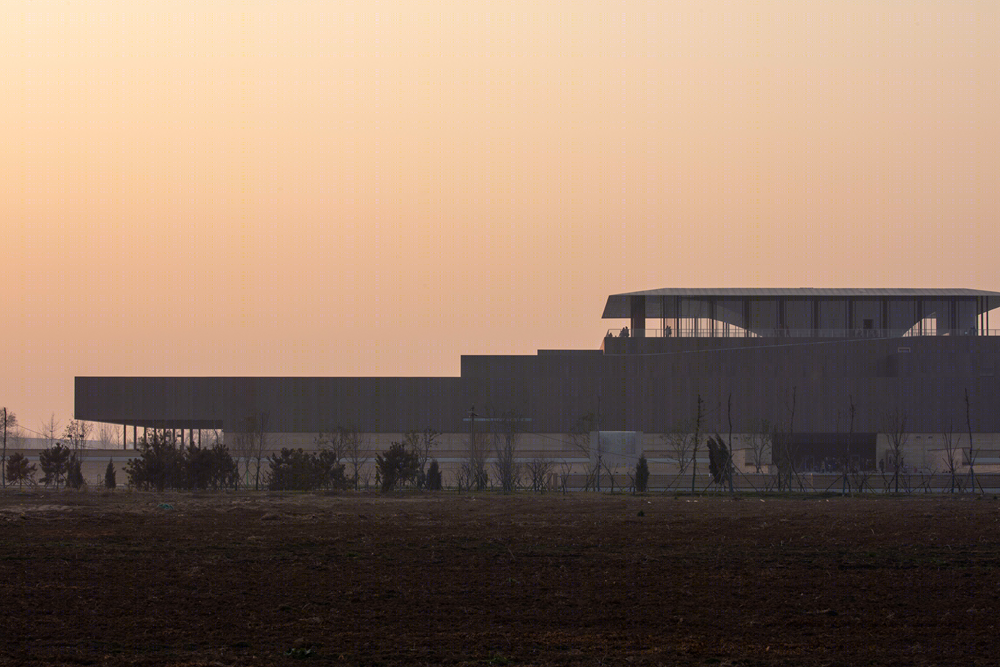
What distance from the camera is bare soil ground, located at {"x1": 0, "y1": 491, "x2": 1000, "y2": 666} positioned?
13266 millimetres

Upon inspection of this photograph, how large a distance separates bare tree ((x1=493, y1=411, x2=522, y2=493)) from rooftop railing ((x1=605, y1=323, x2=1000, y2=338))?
9663 millimetres

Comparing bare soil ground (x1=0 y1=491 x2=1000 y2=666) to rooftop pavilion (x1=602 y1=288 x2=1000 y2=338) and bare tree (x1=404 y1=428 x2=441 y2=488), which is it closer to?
bare tree (x1=404 y1=428 x2=441 y2=488)

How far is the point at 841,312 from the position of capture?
7562cm

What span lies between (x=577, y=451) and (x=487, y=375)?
810 centimetres

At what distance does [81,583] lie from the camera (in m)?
17.8

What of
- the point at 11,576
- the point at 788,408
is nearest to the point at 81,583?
the point at 11,576

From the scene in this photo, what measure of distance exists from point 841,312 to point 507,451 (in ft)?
95.2

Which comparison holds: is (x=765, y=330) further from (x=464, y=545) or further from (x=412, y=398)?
(x=464, y=545)

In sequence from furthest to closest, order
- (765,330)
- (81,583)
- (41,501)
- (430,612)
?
(765,330) < (41,501) < (81,583) < (430,612)

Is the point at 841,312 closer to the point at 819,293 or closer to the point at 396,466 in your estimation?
the point at 819,293

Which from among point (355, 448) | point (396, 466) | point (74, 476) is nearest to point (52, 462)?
point (74, 476)

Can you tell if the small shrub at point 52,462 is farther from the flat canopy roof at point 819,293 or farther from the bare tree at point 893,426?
the bare tree at point 893,426

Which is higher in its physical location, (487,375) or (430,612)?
(487,375)

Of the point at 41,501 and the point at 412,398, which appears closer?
the point at 41,501
